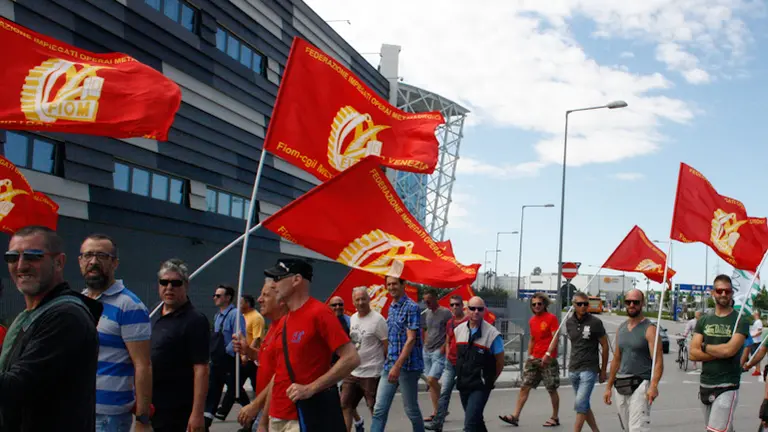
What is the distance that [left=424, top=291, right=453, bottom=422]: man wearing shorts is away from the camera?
11.0 m

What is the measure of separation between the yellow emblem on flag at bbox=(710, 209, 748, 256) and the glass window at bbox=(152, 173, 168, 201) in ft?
40.4

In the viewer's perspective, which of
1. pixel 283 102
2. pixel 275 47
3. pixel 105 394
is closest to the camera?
pixel 105 394

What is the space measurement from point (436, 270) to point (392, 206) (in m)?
0.73

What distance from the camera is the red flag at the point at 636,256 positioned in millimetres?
13734

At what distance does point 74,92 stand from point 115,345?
9.53 ft

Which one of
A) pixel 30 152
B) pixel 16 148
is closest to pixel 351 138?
pixel 16 148

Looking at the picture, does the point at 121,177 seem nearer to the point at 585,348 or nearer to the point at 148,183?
the point at 148,183

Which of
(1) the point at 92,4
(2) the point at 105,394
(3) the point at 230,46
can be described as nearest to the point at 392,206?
(2) the point at 105,394

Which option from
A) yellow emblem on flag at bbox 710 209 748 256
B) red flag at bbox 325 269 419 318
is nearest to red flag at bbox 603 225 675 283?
yellow emblem on flag at bbox 710 209 748 256

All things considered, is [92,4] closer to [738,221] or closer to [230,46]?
[230,46]

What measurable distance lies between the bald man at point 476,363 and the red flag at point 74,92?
329 centimetres

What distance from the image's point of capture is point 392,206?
24.5 feet

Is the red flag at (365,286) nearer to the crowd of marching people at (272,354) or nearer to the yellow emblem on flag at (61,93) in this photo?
the crowd of marching people at (272,354)

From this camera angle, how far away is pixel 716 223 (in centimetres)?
959
